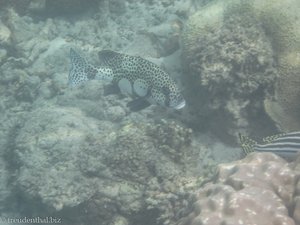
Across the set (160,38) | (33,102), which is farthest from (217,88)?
(33,102)

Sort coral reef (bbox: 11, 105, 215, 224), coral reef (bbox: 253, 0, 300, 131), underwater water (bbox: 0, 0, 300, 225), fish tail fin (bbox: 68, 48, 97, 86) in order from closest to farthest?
underwater water (bbox: 0, 0, 300, 225), coral reef (bbox: 11, 105, 215, 224), coral reef (bbox: 253, 0, 300, 131), fish tail fin (bbox: 68, 48, 97, 86)

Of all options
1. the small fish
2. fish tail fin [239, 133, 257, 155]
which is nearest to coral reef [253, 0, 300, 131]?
fish tail fin [239, 133, 257, 155]

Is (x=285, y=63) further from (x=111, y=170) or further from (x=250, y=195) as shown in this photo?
(x=111, y=170)

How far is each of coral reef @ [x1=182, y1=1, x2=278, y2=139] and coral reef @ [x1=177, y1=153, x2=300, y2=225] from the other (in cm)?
162

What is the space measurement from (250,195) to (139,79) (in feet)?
8.80

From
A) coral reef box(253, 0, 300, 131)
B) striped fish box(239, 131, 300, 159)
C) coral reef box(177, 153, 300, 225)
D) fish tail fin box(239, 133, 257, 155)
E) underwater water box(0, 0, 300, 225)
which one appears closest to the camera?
coral reef box(177, 153, 300, 225)

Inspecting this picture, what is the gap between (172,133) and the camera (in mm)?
5625

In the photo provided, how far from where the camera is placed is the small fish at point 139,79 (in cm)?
567

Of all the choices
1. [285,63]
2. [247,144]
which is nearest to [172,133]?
[247,144]

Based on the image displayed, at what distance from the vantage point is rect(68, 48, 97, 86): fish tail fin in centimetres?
609

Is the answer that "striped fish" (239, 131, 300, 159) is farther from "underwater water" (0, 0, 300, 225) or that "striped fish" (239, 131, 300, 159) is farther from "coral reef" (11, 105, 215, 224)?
"coral reef" (11, 105, 215, 224)

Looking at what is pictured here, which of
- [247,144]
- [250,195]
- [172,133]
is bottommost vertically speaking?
[250,195]

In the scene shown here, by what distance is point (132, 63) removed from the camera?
5844 mm

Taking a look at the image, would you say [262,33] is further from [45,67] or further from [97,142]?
[45,67]
